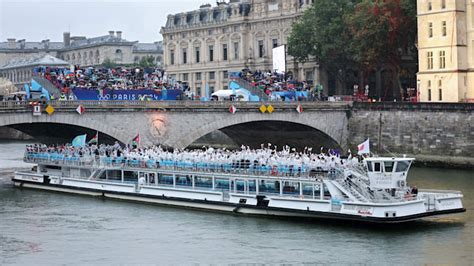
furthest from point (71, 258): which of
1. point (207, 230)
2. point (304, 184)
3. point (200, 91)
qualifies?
point (200, 91)

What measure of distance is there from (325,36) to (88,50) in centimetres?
8144

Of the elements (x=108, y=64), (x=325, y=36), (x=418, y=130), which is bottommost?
(x=418, y=130)

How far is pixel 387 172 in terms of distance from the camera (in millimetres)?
42156

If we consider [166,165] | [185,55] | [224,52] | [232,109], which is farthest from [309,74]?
[166,165]

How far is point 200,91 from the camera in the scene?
362 feet

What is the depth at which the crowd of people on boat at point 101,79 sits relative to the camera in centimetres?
6769

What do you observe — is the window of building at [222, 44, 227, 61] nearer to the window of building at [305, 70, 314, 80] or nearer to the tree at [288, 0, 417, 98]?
the window of building at [305, 70, 314, 80]

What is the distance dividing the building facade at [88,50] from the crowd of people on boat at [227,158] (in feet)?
334

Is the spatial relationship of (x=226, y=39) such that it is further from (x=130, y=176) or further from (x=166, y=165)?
(x=166, y=165)

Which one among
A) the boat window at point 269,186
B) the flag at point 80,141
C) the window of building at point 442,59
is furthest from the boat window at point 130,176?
the window of building at point 442,59

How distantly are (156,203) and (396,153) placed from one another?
2505cm

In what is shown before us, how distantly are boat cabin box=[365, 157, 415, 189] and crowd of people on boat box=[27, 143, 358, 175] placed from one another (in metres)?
2.14

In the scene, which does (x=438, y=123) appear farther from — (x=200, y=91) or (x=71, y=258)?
(x=200, y=91)

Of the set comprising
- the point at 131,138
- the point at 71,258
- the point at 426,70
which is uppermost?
the point at 426,70
